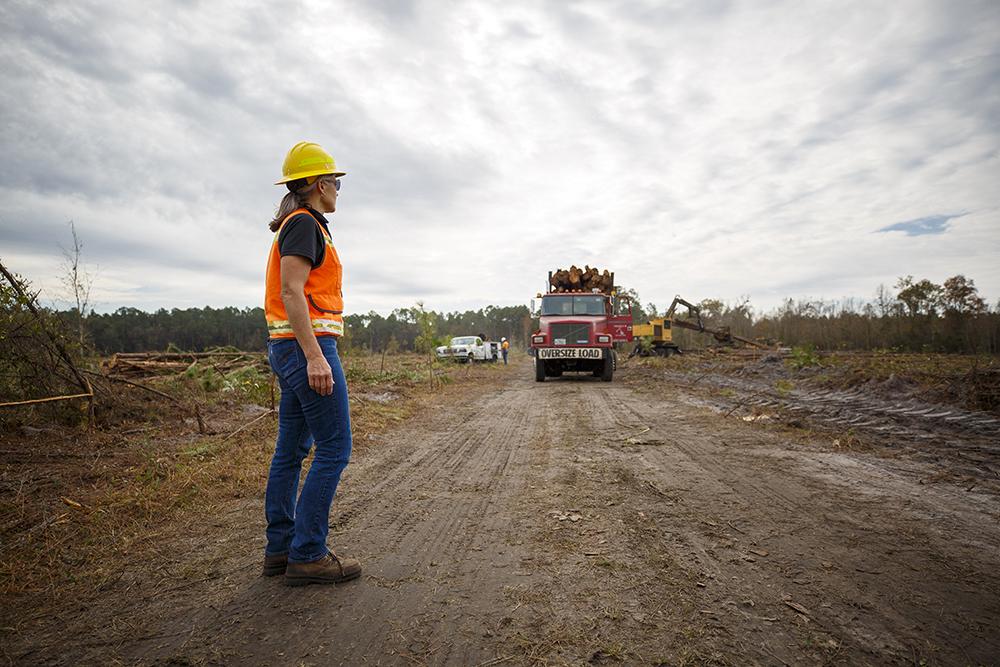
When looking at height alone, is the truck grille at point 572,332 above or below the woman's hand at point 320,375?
above

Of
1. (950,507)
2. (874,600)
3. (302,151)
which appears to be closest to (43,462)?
(302,151)

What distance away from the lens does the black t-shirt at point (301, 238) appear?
232 cm

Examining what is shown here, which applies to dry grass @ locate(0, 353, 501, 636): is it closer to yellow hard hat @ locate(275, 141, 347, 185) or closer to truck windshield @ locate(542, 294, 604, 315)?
yellow hard hat @ locate(275, 141, 347, 185)

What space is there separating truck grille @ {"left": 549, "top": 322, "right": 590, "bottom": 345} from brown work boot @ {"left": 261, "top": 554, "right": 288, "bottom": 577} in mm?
13106

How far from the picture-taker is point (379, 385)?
43.4 ft

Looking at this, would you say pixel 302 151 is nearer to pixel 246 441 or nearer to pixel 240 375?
pixel 246 441

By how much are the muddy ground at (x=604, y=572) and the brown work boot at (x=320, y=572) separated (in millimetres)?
57

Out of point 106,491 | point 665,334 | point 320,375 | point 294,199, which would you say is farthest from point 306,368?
point 665,334

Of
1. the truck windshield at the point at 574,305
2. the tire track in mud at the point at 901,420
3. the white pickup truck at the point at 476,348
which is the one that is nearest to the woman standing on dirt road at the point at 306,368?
the tire track in mud at the point at 901,420

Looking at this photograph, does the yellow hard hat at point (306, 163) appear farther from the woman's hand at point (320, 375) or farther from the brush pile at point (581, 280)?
the brush pile at point (581, 280)

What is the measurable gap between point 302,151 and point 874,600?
11.7 feet

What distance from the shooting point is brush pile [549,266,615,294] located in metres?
18.1

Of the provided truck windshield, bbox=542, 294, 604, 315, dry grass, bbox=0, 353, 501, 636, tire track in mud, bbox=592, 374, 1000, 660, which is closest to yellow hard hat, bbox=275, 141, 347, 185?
dry grass, bbox=0, 353, 501, 636

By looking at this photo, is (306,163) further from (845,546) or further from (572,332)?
(572,332)
